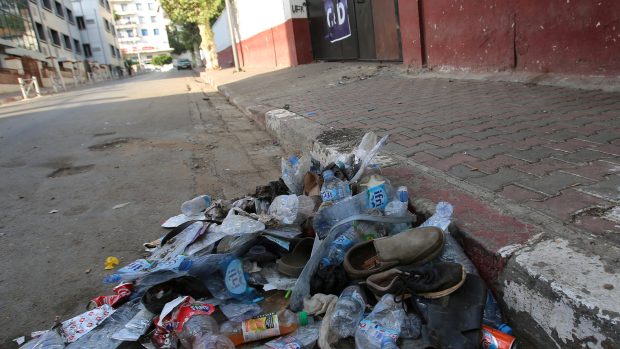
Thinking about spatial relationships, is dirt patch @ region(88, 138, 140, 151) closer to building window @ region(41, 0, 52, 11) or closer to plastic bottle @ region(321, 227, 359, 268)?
plastic bottle @ region(321, 227, 359, 268)

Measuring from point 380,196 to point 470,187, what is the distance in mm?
437

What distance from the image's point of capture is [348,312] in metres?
1.54

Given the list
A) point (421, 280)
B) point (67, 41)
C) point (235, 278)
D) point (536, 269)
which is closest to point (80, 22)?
point (67, 41)

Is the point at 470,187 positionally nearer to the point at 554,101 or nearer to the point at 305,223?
the point at 305,223

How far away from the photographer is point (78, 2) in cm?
5159

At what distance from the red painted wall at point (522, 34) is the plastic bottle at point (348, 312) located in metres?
3.63

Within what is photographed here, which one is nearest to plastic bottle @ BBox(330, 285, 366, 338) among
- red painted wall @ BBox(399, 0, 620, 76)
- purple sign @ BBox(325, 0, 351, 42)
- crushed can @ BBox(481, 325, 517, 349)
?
crushed can @ BBox(481, 325, 517, 349)

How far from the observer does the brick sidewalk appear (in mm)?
1820

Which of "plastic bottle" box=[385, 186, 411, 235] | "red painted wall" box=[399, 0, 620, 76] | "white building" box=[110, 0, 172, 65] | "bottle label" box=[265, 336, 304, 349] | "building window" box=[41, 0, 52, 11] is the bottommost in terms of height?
"bottle label" box=[265, 336, 304, 349]

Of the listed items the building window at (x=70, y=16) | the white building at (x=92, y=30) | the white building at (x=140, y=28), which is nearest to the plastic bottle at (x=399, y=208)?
the building window at (x=70, y=16)

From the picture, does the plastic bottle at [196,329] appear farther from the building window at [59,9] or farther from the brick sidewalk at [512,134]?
the building window at [59,9]

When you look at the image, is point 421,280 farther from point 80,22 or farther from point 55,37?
point 80,22

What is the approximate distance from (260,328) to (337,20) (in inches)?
372

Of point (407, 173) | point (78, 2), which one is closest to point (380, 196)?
point (407, 173)
